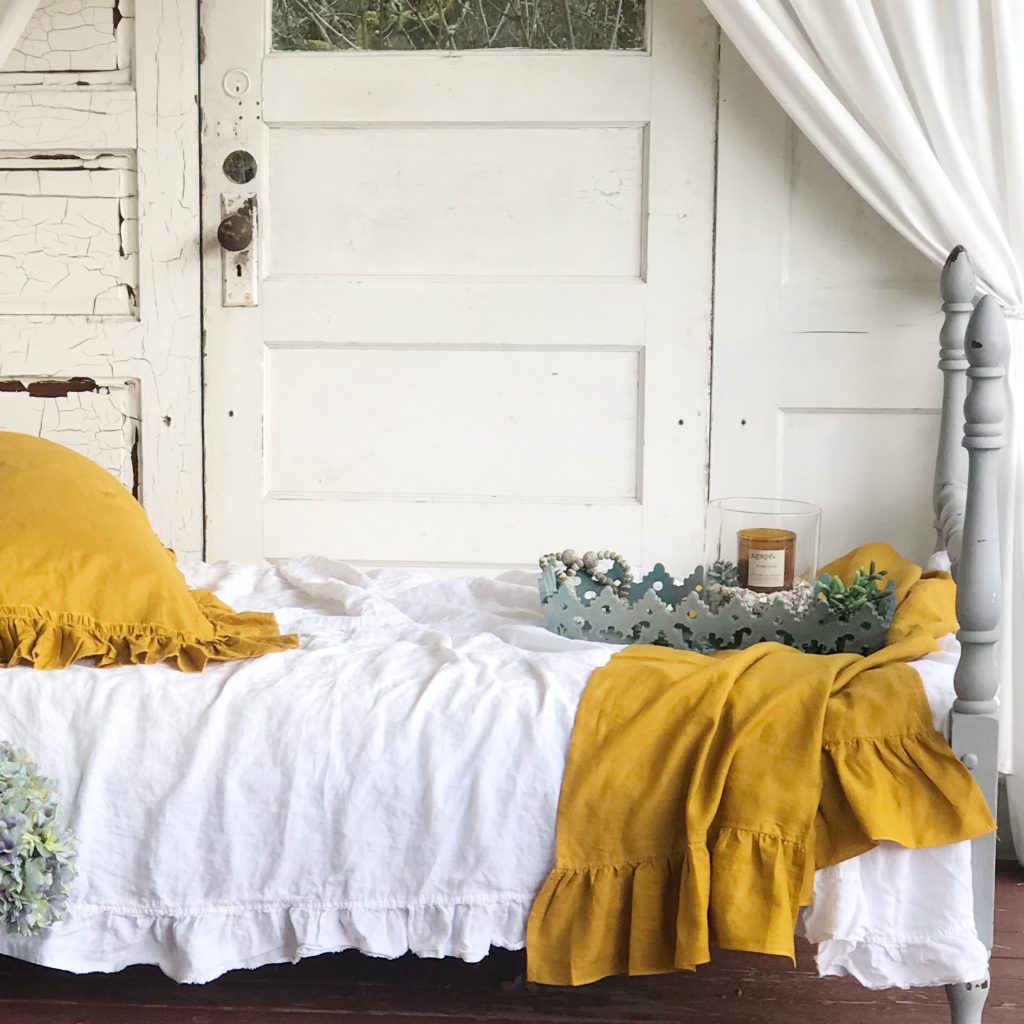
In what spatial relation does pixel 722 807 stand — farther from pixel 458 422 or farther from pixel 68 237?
→ pixel 68 237

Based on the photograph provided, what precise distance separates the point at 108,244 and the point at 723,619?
1.74 m

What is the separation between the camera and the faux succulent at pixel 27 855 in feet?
4.91

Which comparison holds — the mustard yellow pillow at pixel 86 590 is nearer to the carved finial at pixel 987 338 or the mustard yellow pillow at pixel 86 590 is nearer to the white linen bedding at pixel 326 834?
the white linen bedding at pixel 326 834

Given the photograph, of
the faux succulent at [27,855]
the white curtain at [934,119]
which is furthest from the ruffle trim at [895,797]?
the faux succulent at [27,855]

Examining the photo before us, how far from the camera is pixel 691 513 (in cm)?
288

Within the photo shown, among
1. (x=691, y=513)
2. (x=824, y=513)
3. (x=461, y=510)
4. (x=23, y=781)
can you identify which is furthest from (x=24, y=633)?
(x=824, y=513)

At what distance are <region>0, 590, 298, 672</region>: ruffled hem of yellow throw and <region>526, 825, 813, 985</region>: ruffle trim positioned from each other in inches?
23.9

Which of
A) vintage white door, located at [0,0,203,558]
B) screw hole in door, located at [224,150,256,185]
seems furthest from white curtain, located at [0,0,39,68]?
screw hole in door, located at [224,150,256,185]

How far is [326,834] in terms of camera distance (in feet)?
5.59

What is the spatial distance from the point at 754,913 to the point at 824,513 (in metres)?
1.38

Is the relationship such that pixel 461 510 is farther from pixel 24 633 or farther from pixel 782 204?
pixel 24 633

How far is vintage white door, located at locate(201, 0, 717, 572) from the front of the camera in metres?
2.80

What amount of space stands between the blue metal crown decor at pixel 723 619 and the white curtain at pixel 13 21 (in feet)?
5.72

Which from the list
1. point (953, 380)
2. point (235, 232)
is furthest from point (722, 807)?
point (235, 232)
